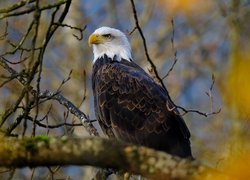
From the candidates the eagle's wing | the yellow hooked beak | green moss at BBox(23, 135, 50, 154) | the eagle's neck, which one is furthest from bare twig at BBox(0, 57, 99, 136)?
green moss at BBox(23, 135, 50, 154)

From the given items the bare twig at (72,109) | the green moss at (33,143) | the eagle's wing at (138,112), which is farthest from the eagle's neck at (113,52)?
the green moss at (33,143)

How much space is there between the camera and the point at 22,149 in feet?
10.1

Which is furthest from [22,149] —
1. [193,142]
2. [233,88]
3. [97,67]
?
[193,142]

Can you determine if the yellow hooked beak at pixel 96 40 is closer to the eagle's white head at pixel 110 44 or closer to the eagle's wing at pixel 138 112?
the eagle's white head at pixel 110 44

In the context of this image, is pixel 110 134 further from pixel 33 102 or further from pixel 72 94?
pixel 72 94

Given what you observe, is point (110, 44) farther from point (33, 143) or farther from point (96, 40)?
point (33, 143)

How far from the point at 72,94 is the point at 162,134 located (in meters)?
7.88

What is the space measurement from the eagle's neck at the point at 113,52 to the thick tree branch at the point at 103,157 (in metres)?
4.20

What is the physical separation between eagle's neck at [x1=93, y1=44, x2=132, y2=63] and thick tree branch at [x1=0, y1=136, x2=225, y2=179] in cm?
420

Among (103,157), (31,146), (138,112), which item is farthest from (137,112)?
(103,157)

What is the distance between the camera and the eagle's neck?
729 cm

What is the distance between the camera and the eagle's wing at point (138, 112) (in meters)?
6.30

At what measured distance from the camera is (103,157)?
2926 mm

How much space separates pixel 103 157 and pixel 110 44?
4.62m
